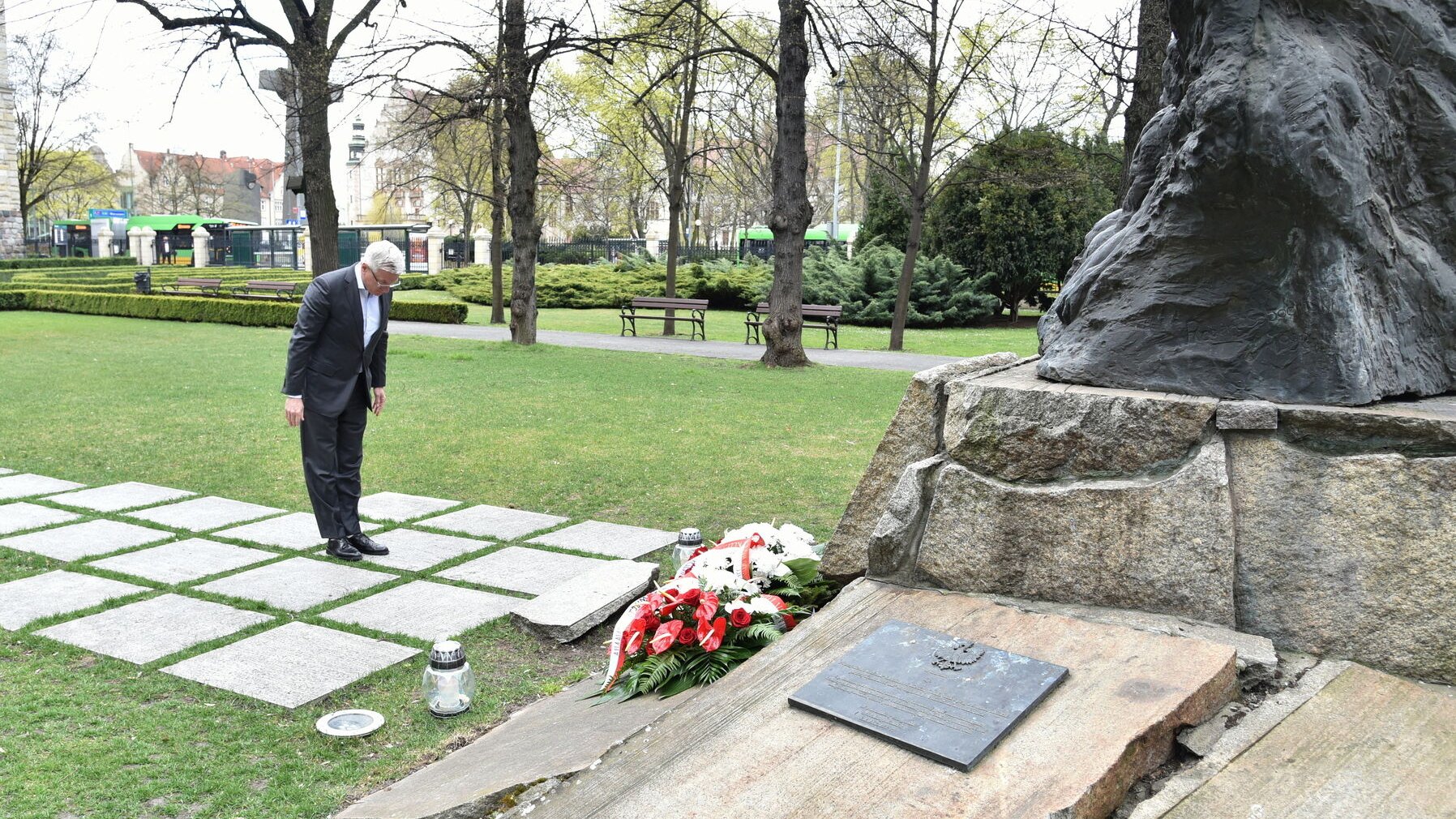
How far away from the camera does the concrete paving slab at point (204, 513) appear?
649cm

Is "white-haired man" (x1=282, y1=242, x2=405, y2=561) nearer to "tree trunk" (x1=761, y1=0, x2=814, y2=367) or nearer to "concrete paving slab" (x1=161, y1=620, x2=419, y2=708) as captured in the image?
"concrete paving slab" (x1=161, y1=620, x2=419, y2=708)

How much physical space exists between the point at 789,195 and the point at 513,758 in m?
11.6

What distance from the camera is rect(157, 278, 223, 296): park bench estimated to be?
28.6m

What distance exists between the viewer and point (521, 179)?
16562 millimetres

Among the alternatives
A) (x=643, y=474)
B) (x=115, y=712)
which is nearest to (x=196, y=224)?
(x=643, y=474)

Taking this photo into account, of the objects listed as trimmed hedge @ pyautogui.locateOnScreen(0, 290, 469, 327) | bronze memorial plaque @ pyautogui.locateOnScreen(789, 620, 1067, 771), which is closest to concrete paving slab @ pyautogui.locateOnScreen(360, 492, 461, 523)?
bronze memorial plaque @ pyautogui.locateOnScreen(789, 620, 1067, 771)

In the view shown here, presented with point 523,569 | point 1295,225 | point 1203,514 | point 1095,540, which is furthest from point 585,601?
point 1295,225

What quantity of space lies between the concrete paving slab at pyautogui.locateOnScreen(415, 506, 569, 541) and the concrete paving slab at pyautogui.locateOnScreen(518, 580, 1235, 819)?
3.44 meters

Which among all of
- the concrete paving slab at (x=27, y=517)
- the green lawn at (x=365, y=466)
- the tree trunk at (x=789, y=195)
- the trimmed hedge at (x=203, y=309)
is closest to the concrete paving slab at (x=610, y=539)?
the green lawn at (x=365, y=466)

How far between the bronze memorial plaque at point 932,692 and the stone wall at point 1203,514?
0.46 meters

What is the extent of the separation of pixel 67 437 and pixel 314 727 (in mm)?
6976

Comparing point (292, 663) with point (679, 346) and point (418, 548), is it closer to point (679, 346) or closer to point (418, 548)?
point (418, 548)

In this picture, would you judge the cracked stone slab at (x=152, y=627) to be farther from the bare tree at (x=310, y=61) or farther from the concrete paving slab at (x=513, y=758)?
the bare tree at (x=310, y=61)

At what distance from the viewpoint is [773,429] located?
10.2m
